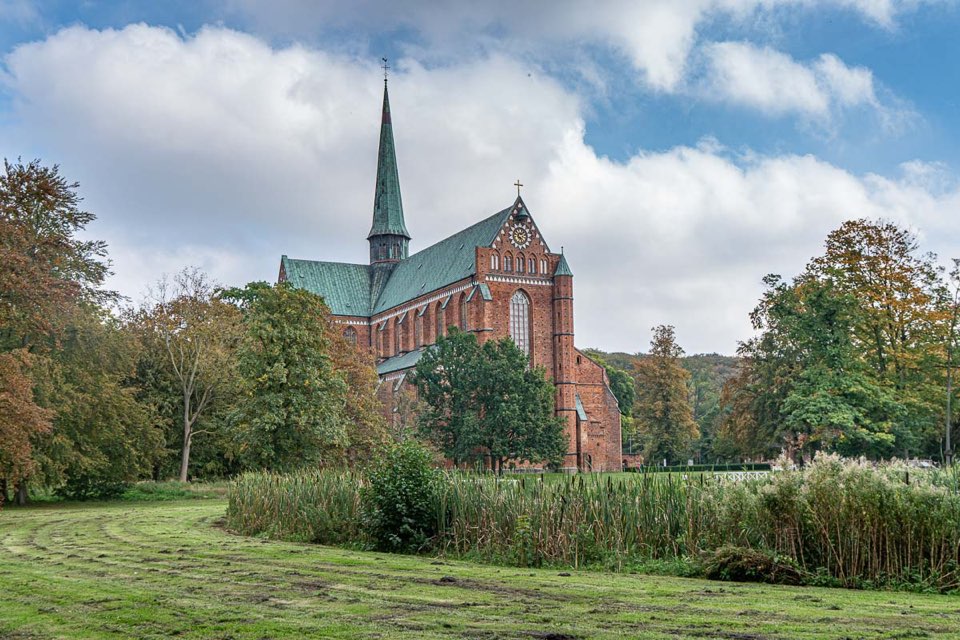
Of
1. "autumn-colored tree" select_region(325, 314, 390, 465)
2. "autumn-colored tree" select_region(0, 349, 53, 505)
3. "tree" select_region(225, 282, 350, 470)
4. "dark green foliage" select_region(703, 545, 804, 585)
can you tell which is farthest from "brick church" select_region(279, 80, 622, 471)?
"dark green foliage" select_region(703, 545, 804, 585)

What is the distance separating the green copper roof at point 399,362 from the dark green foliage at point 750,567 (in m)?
56.3

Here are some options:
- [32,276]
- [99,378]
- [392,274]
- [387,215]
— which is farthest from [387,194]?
[32,276]

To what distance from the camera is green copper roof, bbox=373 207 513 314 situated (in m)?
68.6

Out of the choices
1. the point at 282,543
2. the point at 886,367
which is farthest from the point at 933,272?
the point at 282,543

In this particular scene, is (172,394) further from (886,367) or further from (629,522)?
(629,522)

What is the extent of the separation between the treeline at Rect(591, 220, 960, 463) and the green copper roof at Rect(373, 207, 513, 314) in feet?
78.2

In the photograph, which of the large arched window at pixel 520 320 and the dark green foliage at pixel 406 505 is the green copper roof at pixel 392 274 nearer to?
the large arched window at pixel 520 320

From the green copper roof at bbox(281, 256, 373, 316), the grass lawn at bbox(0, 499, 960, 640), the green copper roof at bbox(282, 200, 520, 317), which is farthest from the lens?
the green copper roof at bbox(281, 256, 373, 316)

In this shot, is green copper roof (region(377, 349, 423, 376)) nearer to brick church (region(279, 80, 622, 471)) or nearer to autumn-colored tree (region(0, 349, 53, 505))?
brick church (region(279, 80, 622, 471))

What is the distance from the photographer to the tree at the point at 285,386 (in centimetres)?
3697

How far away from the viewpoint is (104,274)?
38.8 metres

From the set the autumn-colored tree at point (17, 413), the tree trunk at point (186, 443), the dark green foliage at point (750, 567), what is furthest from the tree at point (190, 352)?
the dark green foliage at point (750, 567)

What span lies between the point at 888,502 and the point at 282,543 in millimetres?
11198

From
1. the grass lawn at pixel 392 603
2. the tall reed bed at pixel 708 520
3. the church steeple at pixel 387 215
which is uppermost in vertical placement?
the church steeple at pixel 387 215
